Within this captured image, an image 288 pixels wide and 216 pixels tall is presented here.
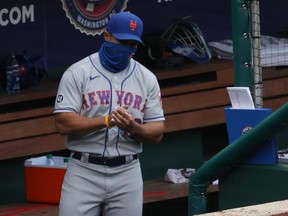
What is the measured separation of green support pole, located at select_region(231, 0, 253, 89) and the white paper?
0.17 metres

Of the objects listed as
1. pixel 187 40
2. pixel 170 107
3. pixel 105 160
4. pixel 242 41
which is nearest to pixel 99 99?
pixel 105 160

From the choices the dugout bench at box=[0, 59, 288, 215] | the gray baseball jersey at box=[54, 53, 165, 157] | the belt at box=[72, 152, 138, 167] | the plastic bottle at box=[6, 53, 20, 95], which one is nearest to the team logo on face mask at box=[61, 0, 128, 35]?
the dugout bench at box=[0, 59, 288, 215]

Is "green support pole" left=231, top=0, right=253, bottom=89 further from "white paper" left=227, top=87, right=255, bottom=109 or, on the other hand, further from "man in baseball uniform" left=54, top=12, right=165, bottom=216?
"man in baseball uniform" left=54, top=12, right=165, bottom=216

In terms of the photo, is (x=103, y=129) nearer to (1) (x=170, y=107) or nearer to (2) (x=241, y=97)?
(2) (x=241, y=97)

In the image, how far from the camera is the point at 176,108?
7.64 meters

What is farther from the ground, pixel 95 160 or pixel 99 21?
pixel 99 21

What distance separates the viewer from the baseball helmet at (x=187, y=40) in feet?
25.7

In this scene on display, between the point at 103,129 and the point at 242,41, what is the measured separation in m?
0.97

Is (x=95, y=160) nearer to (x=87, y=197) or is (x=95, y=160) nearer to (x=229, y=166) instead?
(x=87, y=197)

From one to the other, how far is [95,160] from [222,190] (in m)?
0.85

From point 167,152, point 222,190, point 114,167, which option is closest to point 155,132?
point 114,167

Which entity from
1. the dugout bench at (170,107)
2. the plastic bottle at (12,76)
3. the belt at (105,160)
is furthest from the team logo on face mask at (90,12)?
the belt at (105,160)

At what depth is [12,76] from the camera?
7.02 m

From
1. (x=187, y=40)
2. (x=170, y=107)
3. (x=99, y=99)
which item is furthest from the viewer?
(x=187, y=40)
